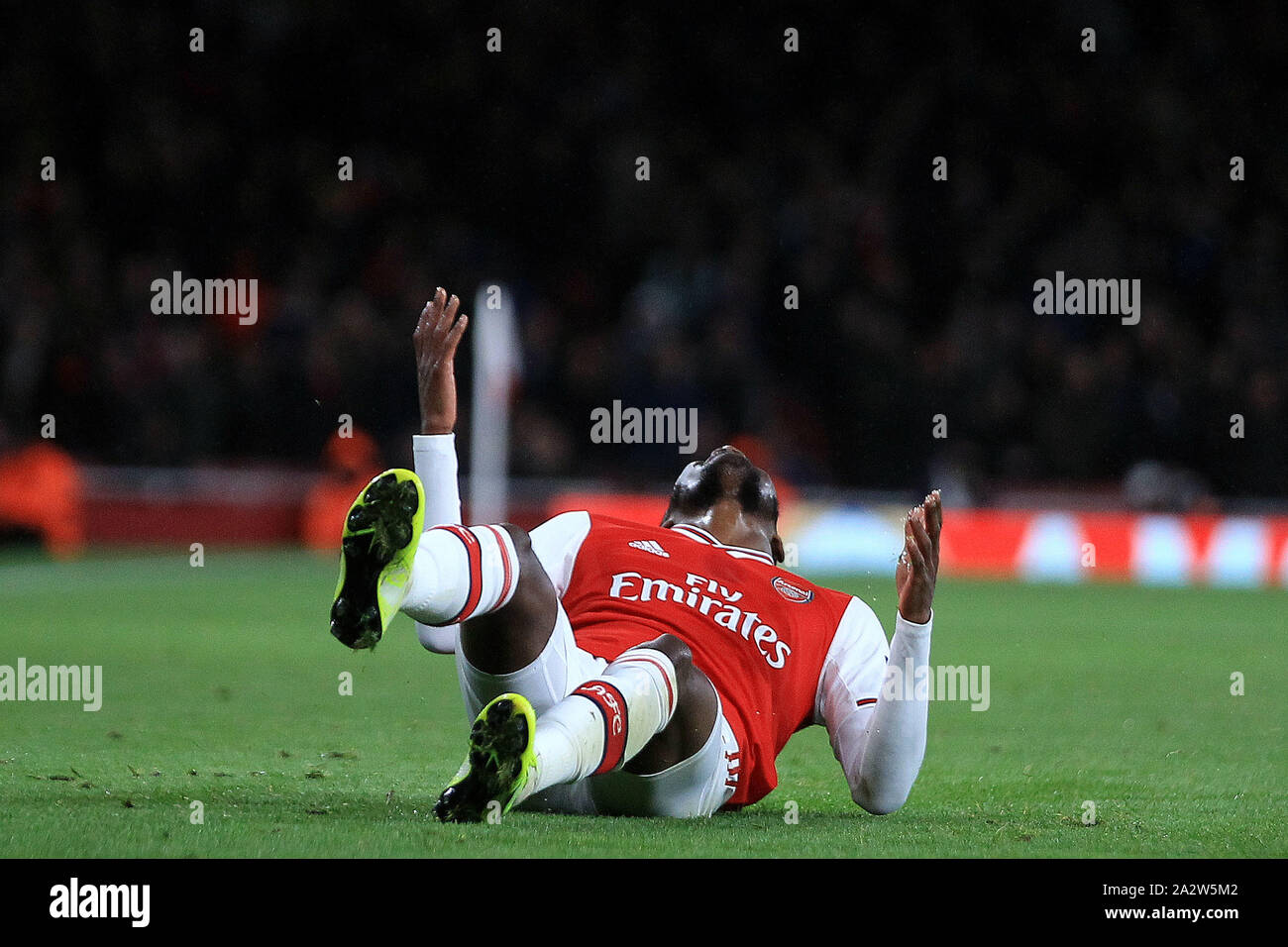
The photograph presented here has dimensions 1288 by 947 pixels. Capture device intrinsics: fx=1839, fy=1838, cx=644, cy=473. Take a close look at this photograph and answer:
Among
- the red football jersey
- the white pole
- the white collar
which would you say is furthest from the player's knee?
the white pole

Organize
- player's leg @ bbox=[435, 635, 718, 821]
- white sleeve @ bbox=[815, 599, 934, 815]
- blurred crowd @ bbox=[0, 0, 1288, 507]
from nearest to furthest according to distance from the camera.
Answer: player's leg @ bbox=[435, 635, 718, 821] → white sleeve @ bbox=[815, 599, 934, 815] → blurred crowd @ bbox=[0, 0, 1288, 507]

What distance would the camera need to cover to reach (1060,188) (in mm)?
21250

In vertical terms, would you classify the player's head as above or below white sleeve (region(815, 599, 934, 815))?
above

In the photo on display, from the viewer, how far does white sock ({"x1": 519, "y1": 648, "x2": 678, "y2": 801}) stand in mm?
4445

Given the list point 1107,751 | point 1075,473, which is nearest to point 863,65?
point 1075,473

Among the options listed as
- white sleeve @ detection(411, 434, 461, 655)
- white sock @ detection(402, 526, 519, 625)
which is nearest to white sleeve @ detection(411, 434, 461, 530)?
white sleeve @ detection(411, 434, 461, 655)

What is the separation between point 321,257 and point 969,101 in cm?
803

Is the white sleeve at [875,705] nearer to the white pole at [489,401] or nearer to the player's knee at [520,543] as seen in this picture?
the player's knee at [520,543]

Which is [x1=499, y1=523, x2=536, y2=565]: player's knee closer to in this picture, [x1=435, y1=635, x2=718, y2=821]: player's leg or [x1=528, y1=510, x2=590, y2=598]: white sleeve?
[x1=435, y1=635, x2=718, y2=821]: player's leg

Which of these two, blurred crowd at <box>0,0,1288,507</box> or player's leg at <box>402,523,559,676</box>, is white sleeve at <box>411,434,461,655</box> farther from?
blurred crowd at <box>0,0,1288,507</box>

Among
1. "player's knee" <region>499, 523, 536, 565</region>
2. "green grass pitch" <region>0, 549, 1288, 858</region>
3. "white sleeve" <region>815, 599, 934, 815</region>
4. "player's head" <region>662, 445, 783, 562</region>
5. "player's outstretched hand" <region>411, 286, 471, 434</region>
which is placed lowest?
"green grass pitch" <region>0, 549, 1288, 858</region>

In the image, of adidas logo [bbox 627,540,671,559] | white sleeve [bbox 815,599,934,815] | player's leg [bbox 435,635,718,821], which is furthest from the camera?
adidas logo [bbox 627,540,671,559]

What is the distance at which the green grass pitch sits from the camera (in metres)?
4.73

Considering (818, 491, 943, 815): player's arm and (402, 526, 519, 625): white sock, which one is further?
(818, 491, 943, 815): player's arm
